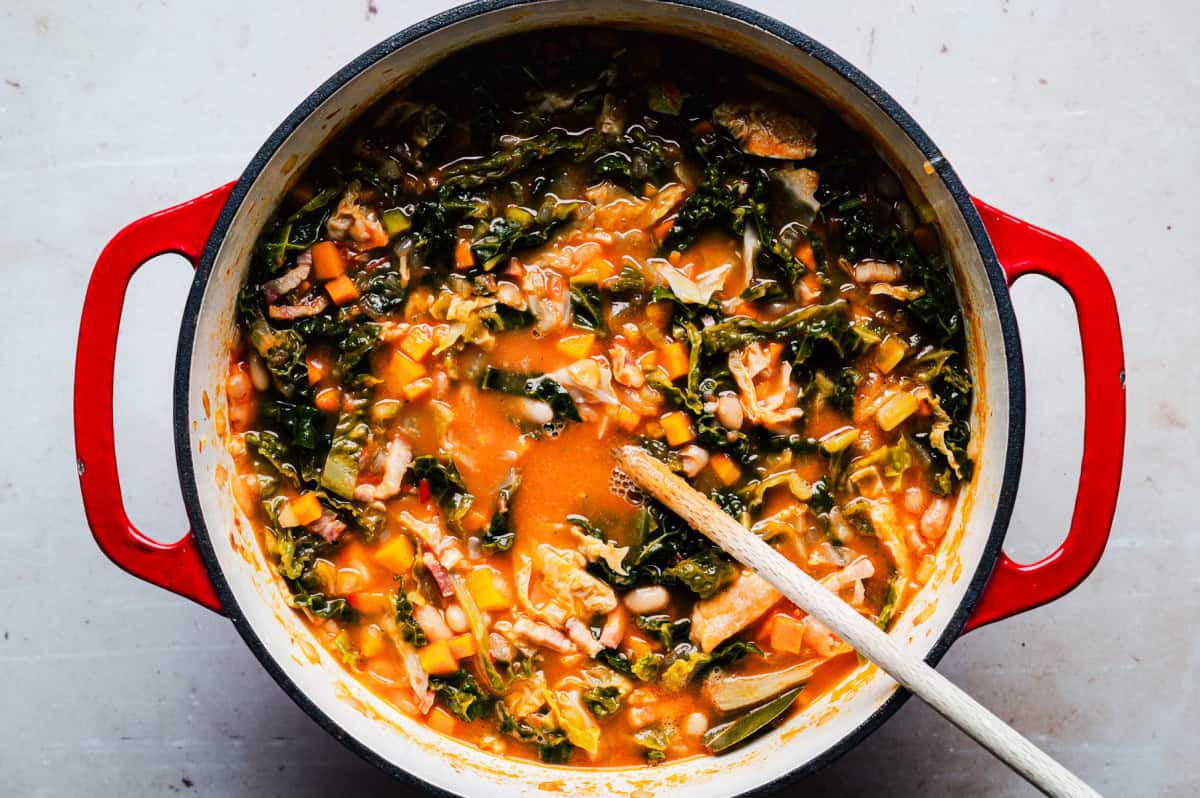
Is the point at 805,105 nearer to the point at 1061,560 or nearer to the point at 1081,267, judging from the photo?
the point at 1081,267

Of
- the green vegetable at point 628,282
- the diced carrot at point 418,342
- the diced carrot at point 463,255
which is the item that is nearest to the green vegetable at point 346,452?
the diced carrot at point 418,342

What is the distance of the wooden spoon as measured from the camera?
2867mm

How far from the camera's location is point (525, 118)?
3617mm

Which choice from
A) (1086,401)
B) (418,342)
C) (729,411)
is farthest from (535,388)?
(1086,401)

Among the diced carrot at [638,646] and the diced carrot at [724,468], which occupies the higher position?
the diced carrot at [724,468]

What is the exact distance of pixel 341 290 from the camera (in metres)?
3.60

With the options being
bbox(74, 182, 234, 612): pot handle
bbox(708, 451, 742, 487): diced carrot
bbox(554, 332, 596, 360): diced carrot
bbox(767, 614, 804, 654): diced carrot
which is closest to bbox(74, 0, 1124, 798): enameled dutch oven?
bbox(74, 182, 234, 612): pot handle

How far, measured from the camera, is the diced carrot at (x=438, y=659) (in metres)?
3.62

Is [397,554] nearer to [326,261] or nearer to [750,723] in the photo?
[326,261]

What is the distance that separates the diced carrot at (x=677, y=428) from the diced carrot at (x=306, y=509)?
120 cm

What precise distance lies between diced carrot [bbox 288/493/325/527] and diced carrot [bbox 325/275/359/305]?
66cm

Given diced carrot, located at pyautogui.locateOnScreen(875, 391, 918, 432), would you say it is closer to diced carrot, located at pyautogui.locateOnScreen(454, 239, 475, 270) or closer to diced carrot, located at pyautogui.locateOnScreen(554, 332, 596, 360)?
diced carrot, located at pyautogui.locateOnScreen(554, 332, 596, 360)

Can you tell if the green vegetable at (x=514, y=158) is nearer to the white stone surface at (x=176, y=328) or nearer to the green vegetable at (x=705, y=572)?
the white stone surface at (x=176, y=328)

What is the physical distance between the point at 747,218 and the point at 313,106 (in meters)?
1.44
